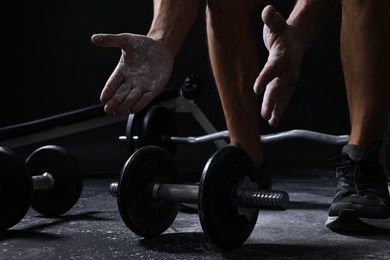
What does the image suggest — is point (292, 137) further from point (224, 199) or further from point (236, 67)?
point (224, 199)

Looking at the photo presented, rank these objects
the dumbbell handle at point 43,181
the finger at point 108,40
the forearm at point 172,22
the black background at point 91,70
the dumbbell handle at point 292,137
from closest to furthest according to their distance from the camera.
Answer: the finger at point 108,40, the forearm at point 172,22, the dumbbell handle at point 43,181, the dumbbell handle at point 292,137, the black background at point 91,70

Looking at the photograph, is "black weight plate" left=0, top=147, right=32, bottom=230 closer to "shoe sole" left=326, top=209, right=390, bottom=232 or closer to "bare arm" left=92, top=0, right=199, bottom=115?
"bare arm" left=92, top=0, right=199, bottom=115

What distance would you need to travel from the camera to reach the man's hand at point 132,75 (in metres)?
1.16

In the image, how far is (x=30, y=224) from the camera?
1.41 m

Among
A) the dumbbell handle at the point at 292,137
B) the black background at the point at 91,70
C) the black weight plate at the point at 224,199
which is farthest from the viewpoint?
the black background at the point at 91,70

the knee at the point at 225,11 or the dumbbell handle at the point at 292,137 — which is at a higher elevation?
the knee at the point at 225,11

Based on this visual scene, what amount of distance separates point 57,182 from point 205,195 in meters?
0.64

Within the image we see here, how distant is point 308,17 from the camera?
1247mm

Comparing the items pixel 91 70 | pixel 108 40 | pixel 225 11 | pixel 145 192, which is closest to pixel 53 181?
pixel 145 192

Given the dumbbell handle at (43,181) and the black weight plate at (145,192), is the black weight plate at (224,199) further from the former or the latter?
the dumbbell handle at (43,181)

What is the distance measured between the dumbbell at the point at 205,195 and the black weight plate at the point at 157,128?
38.2 inches

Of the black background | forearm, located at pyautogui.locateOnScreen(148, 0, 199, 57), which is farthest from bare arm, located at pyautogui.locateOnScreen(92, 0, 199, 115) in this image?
the black background

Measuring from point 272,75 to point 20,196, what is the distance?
2.06 feet

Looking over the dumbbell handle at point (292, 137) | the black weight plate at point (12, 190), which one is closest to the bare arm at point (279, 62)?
the black weight plate at point (12, 190)
